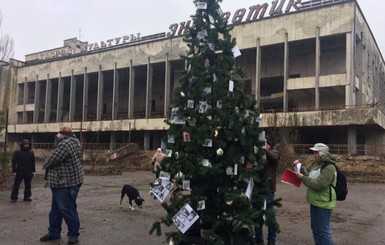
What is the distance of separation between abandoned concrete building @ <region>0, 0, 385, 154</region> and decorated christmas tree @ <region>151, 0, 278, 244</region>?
58.1 ft

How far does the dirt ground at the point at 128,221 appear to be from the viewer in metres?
7.61

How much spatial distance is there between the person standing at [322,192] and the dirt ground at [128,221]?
5.85 ft

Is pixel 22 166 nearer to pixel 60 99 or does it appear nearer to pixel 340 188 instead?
pixel 340 188

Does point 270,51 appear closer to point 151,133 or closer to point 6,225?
point 151,133

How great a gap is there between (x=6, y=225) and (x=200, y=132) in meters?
5.80

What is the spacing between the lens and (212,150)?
5.32 metres

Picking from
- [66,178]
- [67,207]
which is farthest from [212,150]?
[67,207]

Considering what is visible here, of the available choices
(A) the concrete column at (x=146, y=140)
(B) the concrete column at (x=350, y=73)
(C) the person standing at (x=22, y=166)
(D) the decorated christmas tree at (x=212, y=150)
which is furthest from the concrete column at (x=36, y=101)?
(D) the decorated christmas tree at (x=212, y=150)

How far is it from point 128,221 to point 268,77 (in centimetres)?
3797

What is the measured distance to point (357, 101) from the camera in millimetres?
38594

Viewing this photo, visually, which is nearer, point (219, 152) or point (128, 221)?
point (219, 152)

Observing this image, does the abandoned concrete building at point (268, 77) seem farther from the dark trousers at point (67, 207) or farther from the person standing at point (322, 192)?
the person standing at point (322, 192)

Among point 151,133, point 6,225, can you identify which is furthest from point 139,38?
point 6,225

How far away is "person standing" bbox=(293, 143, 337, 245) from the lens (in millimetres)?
5777
